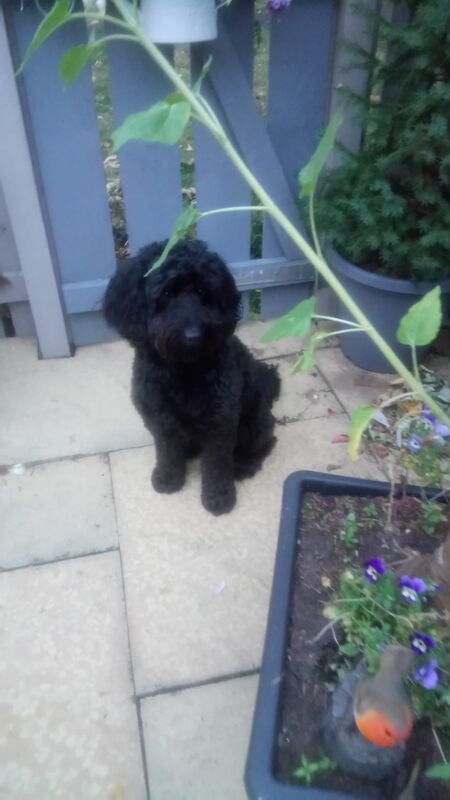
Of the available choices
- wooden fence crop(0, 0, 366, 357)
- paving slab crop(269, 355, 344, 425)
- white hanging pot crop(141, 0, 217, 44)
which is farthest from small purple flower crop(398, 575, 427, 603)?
wooden fence crop(0, 0, 366, 357)

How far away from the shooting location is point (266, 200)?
95 centimetres

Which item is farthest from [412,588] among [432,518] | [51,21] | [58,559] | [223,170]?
[223,170]

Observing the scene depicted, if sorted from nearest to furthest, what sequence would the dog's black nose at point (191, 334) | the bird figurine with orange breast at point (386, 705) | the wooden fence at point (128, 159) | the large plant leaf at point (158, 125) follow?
the large plant leaf at point (158, 125) → the bird figurine with orange breast at point (386, 705) → the dog's black nose at point (191, 334) → the wooden fence at point (128, 159)

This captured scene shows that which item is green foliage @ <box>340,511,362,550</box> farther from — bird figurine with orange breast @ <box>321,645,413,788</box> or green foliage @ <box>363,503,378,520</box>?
bird figurine with orange breast @ <box>321,645,413,788</box>

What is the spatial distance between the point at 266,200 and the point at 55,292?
2137mm

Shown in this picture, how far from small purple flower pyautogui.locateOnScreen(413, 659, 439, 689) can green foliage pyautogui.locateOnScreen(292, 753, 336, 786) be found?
0.75 ft

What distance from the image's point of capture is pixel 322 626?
4.50 feet

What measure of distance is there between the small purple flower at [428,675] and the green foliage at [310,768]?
0.23 m

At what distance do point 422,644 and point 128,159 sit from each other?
7.69 ft

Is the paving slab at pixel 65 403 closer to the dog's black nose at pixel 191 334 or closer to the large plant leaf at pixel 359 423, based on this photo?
the dog's black nose at pixel 191 334

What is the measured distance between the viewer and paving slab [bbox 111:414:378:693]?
1835 mm

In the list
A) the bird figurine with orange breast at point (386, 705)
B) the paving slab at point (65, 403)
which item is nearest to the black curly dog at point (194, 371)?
the paving slab at point (65, 403)

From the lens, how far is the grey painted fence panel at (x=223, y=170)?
251 cm

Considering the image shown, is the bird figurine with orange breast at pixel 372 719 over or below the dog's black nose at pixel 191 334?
below
